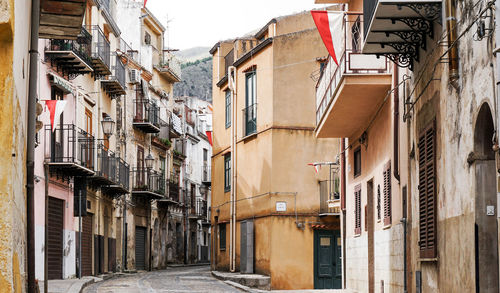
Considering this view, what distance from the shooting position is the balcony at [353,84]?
15656 mm

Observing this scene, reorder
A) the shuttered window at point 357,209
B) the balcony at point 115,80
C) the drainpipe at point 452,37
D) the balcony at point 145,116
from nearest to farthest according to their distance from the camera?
the drainpipe at point 452,37, the shuttered window at point 357,209, the balcony at point 115,80, the balcony at point 145,116

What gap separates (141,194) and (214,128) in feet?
20.0

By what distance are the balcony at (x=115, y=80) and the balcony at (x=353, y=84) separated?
1362cm

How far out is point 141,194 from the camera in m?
39.8

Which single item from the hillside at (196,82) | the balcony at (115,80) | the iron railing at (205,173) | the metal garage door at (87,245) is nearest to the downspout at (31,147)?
the metal garage door at (87,245)

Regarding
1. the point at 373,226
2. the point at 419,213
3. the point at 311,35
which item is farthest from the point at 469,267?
the point at 311,35

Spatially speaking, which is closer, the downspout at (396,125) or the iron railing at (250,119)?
the downspout at (396,125)

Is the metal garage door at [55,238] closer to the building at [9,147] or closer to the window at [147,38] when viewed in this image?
the building at [9,147]

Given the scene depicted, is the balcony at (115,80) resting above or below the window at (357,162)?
above

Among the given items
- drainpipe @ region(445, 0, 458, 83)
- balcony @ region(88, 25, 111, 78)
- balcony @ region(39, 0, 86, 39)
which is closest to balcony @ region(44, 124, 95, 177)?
balcony @ region(88, 25, 111, 78)

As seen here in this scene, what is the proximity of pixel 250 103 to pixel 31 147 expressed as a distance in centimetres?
2203

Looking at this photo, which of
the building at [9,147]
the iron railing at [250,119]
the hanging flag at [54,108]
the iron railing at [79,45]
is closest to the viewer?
the building at [9,147]

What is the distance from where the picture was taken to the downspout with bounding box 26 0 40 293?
31.2ft

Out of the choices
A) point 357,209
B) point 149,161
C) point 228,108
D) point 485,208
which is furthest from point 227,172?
point 485,208
